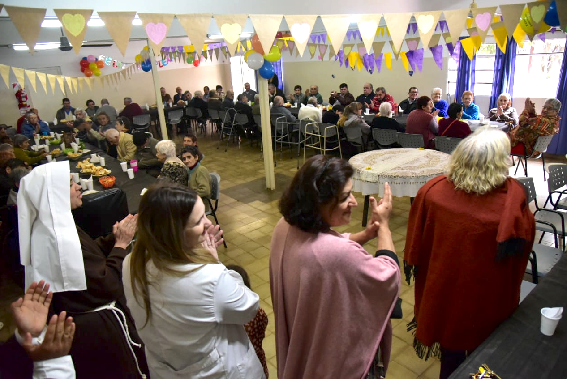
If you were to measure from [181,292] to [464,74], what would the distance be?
7672 mm

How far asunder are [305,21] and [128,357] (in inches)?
127

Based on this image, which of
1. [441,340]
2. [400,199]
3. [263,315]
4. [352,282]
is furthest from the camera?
[400,199]

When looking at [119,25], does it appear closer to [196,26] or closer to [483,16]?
[196,26]

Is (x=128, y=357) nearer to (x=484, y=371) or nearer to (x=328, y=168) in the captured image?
(x=328, y=168)

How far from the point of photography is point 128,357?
1.59 meters

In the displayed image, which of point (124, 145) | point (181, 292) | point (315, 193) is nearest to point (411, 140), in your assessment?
point (124, 145)

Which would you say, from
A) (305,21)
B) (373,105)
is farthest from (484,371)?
(373,105)

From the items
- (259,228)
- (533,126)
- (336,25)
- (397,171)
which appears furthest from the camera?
(533,126)

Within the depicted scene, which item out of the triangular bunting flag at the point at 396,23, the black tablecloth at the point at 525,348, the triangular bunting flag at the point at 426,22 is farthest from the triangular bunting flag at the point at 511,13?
the black tablecloth at the point at 525,348

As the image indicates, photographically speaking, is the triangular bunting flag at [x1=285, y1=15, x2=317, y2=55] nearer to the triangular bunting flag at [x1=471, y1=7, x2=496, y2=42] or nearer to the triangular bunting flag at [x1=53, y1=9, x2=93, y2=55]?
the triangular bunting flag at [x1=471, y1=7, x2=496, y2=42]

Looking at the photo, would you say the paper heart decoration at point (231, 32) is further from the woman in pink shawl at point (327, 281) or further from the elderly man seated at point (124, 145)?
the woman in pink shawl at point (327, 281)

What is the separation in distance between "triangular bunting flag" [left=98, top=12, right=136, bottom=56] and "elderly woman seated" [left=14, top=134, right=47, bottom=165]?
2486 mm

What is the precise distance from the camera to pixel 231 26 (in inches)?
137

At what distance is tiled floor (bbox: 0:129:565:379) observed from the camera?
2.29 meters
